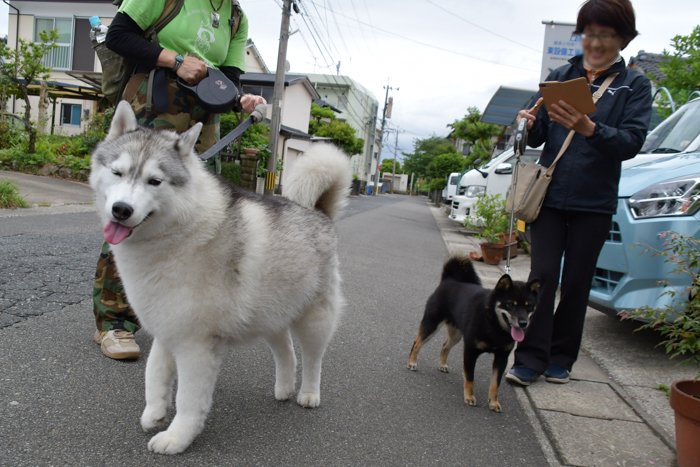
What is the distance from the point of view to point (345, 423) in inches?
96.2

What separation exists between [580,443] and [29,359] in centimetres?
306

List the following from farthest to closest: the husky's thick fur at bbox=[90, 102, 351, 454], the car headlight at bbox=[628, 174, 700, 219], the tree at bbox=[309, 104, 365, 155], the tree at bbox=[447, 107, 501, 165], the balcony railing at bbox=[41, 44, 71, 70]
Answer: the tree at bbox=[309, 104, 365, 155], the tree at bbox=[447, 107, 501, 165], the balcony railing at bbox=[41, 44, 71, 70], the car headlight at bbox=[628, 174, 700, 219], the husky's thick fur at bbox=[90, 102, 351, 454]

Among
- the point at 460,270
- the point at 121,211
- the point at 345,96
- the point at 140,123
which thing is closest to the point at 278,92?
the point at 460,270

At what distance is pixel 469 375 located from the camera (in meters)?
2.94

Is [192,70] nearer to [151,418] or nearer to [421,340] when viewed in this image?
[151,418]

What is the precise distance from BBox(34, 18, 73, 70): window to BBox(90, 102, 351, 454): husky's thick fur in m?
26.3

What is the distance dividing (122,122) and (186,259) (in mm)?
668

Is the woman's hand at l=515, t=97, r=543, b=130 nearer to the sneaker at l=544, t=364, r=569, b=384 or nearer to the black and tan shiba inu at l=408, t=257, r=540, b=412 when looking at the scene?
the black and tan shiba inu at l=408, t=257, r=540, b=412

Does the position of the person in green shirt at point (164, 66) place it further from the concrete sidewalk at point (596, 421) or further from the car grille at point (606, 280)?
the car grille at point (606, 280)

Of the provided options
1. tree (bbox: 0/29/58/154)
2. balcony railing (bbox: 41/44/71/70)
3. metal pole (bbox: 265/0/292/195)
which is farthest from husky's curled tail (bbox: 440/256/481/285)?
balcony railing (bbox: 41/44/71/70)

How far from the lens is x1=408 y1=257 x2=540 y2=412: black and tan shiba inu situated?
292 centimetres

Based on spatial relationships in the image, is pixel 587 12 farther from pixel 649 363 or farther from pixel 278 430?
pixel 278 430

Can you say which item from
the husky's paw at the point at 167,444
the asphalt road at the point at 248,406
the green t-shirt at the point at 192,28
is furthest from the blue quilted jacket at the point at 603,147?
the husky's paw at the point at 167,444

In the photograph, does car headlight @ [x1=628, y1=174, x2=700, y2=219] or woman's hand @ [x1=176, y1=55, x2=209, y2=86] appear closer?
woman's hand @ [x1=176, y1=55, x2=209, y2=86]
